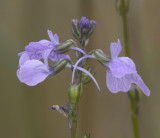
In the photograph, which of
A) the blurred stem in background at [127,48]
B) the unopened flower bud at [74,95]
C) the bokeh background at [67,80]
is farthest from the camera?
the bokeh background at [67,80]

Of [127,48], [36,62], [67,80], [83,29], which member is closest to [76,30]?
[83,29]

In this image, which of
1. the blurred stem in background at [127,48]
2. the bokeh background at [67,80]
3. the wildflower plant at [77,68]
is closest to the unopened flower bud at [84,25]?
the wildflower plant at [77,68]

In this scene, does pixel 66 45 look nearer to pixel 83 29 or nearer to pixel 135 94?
pixel 83 29

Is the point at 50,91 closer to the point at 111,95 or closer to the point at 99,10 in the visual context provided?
the point at 111,95

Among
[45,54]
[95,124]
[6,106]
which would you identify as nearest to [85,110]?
[95,124]

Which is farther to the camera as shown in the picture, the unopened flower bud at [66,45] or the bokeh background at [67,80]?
the bokeh background at [67,80]

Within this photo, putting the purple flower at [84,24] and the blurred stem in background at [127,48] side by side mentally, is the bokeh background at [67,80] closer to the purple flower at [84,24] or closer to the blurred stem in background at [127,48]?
the blurred stem in background at [127,48]
